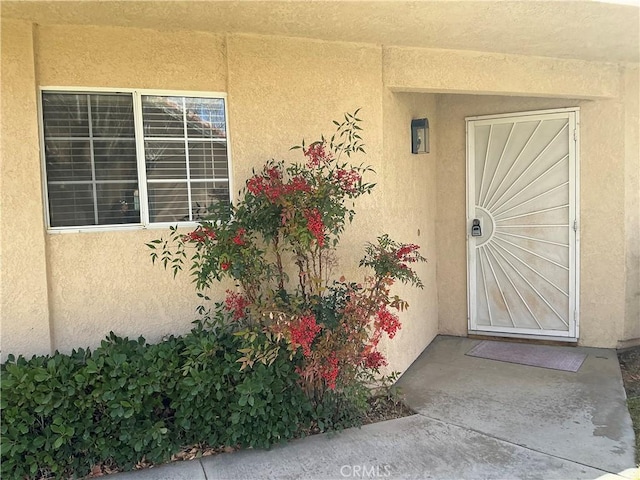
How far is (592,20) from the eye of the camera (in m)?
4.07

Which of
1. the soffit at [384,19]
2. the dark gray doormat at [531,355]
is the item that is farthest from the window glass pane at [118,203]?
the dark gray doormat at [531,355]

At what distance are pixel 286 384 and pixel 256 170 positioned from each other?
1.89 meters

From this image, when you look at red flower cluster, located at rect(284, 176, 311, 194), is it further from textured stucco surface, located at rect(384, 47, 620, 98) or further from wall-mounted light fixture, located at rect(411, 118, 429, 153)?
wall-mounted light fixture, located at rect(411, 118, 429, 153)

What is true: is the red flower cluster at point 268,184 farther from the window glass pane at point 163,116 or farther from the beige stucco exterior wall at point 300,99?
the window glass pane at point 163,116

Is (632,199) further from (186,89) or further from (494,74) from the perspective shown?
(186,89)

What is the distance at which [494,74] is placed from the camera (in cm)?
507

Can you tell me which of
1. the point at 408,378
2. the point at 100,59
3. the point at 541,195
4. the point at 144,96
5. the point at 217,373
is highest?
the point at 100,59

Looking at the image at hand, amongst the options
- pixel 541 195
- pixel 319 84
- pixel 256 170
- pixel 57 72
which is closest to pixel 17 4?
pixel 57 72

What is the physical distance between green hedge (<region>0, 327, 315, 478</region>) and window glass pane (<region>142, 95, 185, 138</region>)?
180 cm

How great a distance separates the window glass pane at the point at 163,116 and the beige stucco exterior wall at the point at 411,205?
1.96 meters

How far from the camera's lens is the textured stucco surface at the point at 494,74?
186 inches

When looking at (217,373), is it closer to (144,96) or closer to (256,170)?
(256,170)

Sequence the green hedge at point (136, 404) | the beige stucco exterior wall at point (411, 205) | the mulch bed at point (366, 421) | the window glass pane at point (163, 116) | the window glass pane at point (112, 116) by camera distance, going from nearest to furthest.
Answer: the green hedge at point (136, 404)
the mulch bed at point (366, 421)
the window glass pane at point (112, 116)
the window glass pane at point (163, 116)
the beige stucco exterior wall at point (411, 205)

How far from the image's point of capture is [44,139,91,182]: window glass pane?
388 cm
